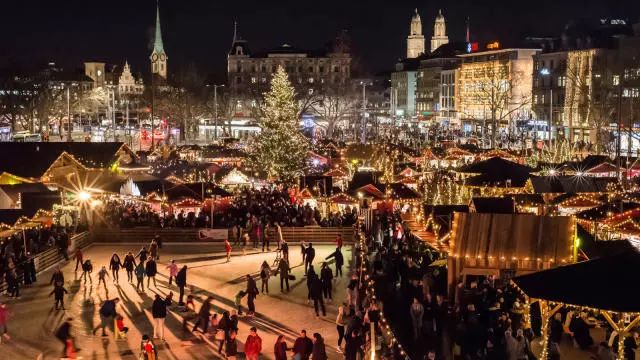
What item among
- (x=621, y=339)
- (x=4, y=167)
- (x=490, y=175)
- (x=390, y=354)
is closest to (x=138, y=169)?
(x=4, y=167)

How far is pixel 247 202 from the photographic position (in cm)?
2941

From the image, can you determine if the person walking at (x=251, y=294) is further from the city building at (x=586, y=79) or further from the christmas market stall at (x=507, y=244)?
the city building at (x=586, y=79)

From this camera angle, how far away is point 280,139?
39781mm

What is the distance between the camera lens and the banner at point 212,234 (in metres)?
26.4

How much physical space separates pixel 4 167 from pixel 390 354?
22.4 m

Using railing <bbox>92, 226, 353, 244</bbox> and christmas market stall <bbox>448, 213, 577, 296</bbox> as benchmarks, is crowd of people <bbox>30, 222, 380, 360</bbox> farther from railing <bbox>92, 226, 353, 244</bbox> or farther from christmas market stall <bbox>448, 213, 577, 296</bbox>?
railing <bbox>92, 226, 353, 244</bbox>

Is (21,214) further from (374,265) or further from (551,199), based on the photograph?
(551,199)

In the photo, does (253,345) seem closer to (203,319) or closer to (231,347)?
(231,347)

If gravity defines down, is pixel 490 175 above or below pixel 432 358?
above

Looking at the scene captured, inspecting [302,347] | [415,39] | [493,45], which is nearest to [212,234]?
[302,347]

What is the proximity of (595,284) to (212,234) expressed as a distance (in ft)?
58.6

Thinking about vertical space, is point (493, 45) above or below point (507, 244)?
above

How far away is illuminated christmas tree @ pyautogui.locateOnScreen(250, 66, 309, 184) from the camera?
3981 centimetres

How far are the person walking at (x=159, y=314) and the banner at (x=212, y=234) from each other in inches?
427
